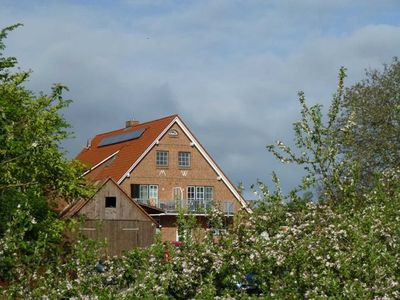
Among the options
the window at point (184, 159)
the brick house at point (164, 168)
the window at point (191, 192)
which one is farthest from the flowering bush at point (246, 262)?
the window at point (191, 192)

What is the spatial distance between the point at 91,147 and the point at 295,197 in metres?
67.9

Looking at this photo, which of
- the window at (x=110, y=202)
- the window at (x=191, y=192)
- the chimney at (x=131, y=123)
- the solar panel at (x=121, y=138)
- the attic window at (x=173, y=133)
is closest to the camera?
the window at (x=110, y=202)

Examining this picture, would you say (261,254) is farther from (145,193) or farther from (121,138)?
(121,138)

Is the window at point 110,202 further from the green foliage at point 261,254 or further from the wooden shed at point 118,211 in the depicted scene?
the green foliage at point 261,254

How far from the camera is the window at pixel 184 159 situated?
70.6 meters

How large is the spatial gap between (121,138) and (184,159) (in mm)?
6542

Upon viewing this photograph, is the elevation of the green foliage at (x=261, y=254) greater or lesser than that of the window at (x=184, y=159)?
lesser

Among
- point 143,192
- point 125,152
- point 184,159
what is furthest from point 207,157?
point 125,152

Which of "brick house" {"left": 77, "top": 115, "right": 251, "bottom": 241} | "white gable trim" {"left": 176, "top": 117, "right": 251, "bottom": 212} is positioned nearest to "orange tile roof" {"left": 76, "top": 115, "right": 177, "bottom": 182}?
"brick house" {"left": 77, "top": 115, "right": 251, "bottom": 241}

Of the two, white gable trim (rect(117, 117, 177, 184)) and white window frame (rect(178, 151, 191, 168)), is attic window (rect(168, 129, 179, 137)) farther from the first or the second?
white window frame (rect(178, 151, 191, 168))

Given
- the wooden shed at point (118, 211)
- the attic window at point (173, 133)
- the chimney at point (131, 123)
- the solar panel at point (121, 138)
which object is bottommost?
the wooden shed at point (118, 211)

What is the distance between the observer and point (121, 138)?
74.2 m

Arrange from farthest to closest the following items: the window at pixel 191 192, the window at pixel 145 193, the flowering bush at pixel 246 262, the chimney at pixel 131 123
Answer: the chimney at pixel 131 123 → the window at pixel 191 192 → the window at pixel 145 193 → the flowering bush at pixel 246 262

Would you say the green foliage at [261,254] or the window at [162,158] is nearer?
the green foliage at [261,254]
